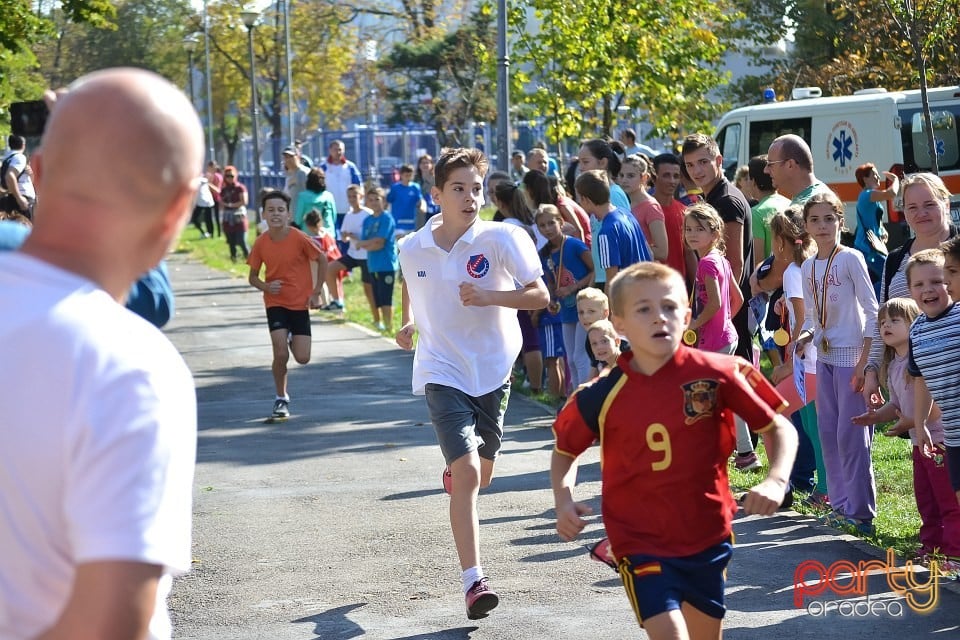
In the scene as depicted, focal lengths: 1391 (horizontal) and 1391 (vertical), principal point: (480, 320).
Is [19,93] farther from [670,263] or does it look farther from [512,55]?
[670,263]

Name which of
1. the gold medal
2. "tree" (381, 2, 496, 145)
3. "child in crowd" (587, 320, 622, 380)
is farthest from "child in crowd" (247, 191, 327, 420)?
"tree" (381, 2, 496, 145)

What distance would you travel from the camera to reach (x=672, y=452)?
4.04m

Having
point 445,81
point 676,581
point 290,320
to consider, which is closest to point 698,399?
point 676,581

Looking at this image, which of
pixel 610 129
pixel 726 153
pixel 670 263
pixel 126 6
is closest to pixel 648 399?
pixel 670 263

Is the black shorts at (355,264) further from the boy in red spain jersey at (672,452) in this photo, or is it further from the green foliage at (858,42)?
the boy in red spain jersey at (672,452)

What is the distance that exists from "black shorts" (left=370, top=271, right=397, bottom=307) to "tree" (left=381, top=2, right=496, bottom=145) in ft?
60.2

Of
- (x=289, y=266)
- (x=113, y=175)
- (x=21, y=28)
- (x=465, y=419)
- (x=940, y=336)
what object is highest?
(x=21, y=28)

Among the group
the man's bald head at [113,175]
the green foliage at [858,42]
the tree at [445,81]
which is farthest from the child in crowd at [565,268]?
the tree at [445,81]

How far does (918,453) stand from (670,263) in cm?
358

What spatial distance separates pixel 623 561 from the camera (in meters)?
4.11

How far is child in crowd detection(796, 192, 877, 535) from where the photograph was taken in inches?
285

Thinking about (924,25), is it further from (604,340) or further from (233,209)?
(233,209)

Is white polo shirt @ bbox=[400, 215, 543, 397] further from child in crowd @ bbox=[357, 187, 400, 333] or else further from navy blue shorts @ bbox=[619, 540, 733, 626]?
child in crowd @ bbox=[357, 187, 400, 333]

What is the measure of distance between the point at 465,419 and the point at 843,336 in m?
2.28
